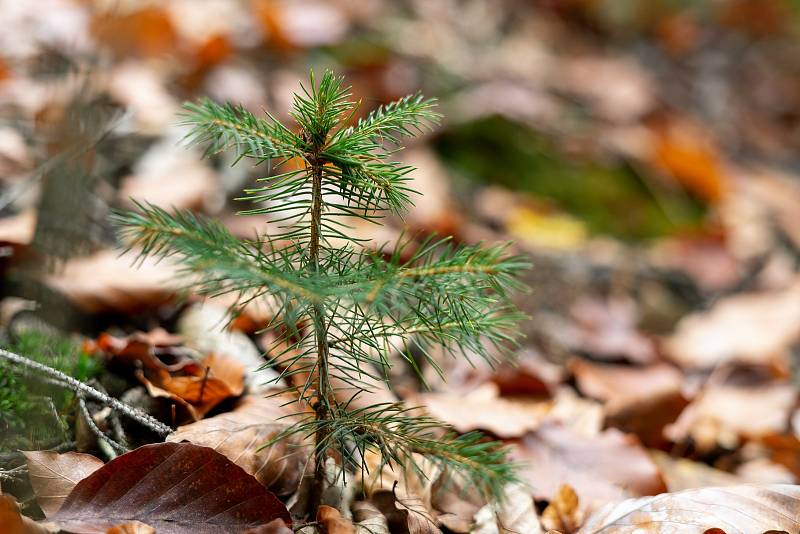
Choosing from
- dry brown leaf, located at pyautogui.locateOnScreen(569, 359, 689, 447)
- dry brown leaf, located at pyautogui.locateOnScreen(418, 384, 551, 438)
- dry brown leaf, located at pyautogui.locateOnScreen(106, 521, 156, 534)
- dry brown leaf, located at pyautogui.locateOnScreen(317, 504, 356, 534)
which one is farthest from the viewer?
dry brown leaf, located at pyautogui.locateOnScreen(569, 359, 689, 447)

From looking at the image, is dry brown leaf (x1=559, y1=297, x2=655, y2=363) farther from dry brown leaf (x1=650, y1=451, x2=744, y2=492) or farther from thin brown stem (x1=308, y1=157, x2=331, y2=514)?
thin brown stem (x1=308, y1=157, x2=331, y2=514)

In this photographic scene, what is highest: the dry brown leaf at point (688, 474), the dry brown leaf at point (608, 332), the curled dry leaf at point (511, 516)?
the dry brown leaf at point (608, 332)

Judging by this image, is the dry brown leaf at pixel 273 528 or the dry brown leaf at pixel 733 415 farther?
the dry brown leaf at pixel 733 415

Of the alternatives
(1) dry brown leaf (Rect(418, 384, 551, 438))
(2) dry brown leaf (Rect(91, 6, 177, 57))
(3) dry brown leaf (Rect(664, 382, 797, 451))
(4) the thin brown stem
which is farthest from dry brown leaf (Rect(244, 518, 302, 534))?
(2) dry brown leaf (Rect(91, 6, 177, 57))

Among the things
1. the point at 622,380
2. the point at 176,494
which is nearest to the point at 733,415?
the point at 622,380

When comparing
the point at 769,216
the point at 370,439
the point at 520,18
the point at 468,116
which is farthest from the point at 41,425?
the point at 520,18

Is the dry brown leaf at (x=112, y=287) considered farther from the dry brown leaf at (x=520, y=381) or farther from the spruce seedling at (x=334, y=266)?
the dry brown leaf at (x=520, y=381)

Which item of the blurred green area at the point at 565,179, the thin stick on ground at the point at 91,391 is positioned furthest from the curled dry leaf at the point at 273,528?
the blurred green area at the point at 565,179

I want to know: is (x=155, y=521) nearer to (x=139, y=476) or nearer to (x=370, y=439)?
(x=139, y=476)
